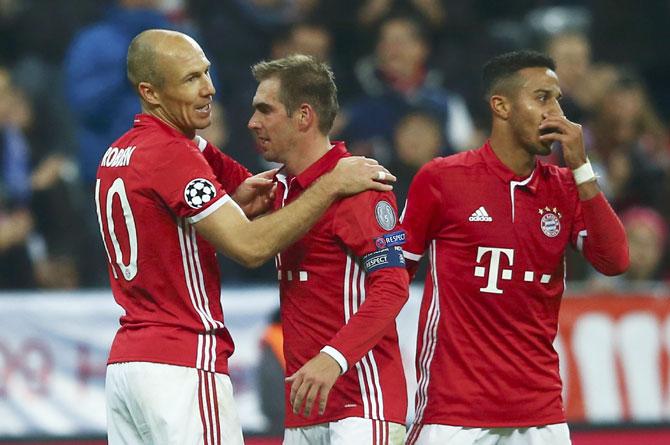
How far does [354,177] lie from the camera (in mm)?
4859

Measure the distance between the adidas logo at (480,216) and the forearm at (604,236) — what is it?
380mm

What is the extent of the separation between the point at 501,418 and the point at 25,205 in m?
5.38

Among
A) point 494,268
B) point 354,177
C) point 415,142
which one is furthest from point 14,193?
point 354,177

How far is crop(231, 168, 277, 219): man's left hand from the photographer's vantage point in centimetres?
530

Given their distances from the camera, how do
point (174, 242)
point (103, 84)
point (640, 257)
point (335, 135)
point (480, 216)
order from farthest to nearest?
point (335, 135)
point (640, 257)
point (103, 84)
point (480, 216)
point (174, 242)

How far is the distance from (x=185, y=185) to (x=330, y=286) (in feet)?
2.19

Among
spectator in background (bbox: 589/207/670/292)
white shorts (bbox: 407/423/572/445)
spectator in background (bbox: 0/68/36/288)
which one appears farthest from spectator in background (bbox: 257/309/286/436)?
white shorts (bbox: 407/423/572/445)

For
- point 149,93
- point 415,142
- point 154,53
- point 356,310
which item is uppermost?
point 415,142

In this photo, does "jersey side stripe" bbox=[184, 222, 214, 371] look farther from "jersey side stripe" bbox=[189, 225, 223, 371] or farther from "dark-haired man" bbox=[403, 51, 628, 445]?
"dark-haired man" bbox=[403, 51, 628, 445]

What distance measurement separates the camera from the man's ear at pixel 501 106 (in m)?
5.41

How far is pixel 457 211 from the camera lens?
536cm

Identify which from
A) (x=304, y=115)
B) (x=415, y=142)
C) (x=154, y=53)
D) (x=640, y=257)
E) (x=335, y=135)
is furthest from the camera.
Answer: (x=335, y=135)

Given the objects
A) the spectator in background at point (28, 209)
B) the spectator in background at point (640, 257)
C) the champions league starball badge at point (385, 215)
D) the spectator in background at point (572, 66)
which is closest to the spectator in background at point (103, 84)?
the spectator in background at point (28, 209)

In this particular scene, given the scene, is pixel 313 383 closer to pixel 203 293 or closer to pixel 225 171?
pixel 203 293
